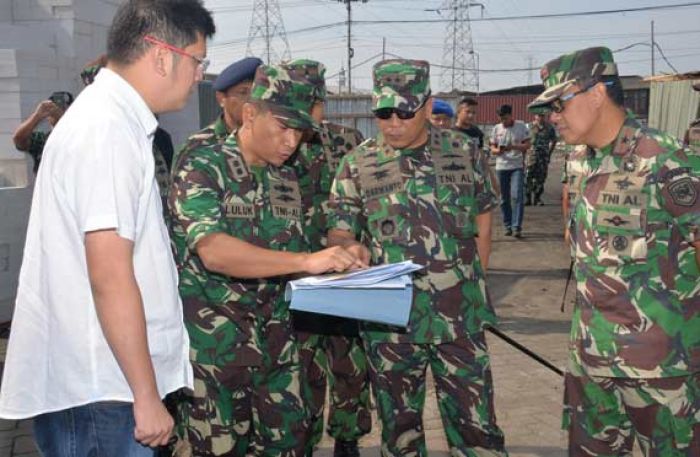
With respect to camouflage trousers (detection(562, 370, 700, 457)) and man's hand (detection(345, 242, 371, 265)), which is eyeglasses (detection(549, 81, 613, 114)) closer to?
man's hand (detection(345, 242, 371, 265))

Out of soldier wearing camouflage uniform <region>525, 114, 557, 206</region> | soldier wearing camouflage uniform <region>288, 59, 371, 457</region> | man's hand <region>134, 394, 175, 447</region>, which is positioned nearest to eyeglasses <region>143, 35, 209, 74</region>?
man's hand <region>134, 394, 175, 447</region>

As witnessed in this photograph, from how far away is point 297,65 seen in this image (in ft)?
10.7

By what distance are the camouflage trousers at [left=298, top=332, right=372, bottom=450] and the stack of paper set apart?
1.37 metres

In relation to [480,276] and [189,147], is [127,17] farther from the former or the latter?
[480,276]

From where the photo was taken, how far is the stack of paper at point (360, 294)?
2.32 metres

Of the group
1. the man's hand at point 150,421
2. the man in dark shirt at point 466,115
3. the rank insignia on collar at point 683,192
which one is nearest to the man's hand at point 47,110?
the man in dark shirt at point 466,115

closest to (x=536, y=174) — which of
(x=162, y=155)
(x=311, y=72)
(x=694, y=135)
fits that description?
(x=694, y=135)

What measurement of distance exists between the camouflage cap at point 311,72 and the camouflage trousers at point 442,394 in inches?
42.2

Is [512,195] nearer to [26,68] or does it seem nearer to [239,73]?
[26,68]

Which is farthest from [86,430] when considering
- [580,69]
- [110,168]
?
[580,69]

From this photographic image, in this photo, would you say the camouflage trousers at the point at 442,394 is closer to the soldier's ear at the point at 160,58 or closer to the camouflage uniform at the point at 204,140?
the camouflage uniform at the point at 204,140

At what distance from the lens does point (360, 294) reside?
2.36 metres

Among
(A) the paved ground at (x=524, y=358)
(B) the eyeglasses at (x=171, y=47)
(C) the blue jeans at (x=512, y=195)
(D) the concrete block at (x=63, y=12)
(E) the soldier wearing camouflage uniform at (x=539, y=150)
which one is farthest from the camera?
(E) the soldier wearing camouflage uniform at (x=539, y=150)

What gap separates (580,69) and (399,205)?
2.77 ft
